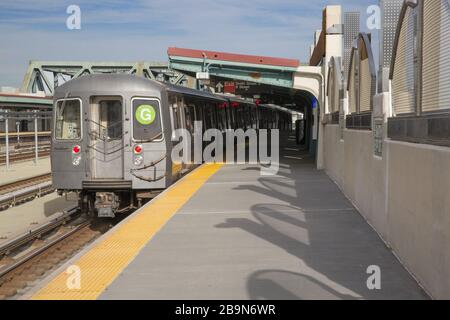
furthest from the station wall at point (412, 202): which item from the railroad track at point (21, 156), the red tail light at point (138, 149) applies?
the railroad track at point (21, 156)

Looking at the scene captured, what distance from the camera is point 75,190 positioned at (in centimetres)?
1160

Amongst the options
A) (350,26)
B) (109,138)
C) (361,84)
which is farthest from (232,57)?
(361,84)

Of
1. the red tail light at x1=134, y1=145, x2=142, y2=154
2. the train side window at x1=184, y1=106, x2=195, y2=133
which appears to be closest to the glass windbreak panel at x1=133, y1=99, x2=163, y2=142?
the red tail light at x1=134, y1=145, x2=142, y2=154

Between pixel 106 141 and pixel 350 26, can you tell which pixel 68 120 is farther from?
pixel 350 26

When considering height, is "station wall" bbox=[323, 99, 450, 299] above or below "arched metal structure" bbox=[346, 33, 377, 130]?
below

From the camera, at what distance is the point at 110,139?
11.6m

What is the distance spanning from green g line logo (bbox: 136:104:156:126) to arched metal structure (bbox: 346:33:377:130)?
381 centimetres

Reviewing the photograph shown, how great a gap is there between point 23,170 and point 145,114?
45.0ft

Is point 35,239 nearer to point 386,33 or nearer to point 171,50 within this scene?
point 386,33

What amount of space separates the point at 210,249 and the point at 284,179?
7.46m

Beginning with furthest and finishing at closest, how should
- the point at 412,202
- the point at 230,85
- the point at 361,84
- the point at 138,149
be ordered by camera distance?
1. the point at 230,85
2. the point at 138,149
3. the point at 361,84
4. the point at 412,202

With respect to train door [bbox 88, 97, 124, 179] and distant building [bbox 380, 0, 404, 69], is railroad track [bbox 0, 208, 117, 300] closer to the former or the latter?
train door [bbox 88, 97, 124, 179]

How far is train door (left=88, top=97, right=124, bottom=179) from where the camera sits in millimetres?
11562
